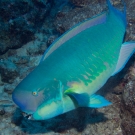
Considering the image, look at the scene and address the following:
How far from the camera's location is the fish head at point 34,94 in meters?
1.74

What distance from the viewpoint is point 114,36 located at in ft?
7.33

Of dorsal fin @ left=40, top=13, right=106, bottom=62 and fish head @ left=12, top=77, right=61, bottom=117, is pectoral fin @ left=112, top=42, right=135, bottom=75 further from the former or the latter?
fish head @ left=12, top=77, right=61, bottom=117

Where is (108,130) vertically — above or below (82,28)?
below

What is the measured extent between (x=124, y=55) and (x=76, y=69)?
2.43 ft

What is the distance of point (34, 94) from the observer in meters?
1.75

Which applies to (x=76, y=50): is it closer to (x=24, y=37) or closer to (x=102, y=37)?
(x=102, y=37)

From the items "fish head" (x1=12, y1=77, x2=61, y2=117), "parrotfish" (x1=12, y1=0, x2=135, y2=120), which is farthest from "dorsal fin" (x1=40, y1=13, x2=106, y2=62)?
"fish head" (x1=12, y1=77, x2=61, y2=117)

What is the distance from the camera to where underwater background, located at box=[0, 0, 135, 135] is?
326 cm

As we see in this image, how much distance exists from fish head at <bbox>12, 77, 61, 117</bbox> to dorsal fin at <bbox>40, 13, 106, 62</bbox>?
0.36m

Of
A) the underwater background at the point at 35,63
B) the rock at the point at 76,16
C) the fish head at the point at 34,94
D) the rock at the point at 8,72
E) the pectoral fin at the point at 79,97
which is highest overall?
the fish head at the point at 34,94

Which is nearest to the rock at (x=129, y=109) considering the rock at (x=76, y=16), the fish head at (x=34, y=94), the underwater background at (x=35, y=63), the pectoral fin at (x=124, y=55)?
the underwater background at (x=35, y=63)

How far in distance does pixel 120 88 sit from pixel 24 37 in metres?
4.04

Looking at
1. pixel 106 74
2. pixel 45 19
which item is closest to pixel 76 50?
pixel 106 74

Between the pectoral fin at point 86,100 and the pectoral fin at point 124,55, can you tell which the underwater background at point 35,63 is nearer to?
the pectoral fin at point 124,55
